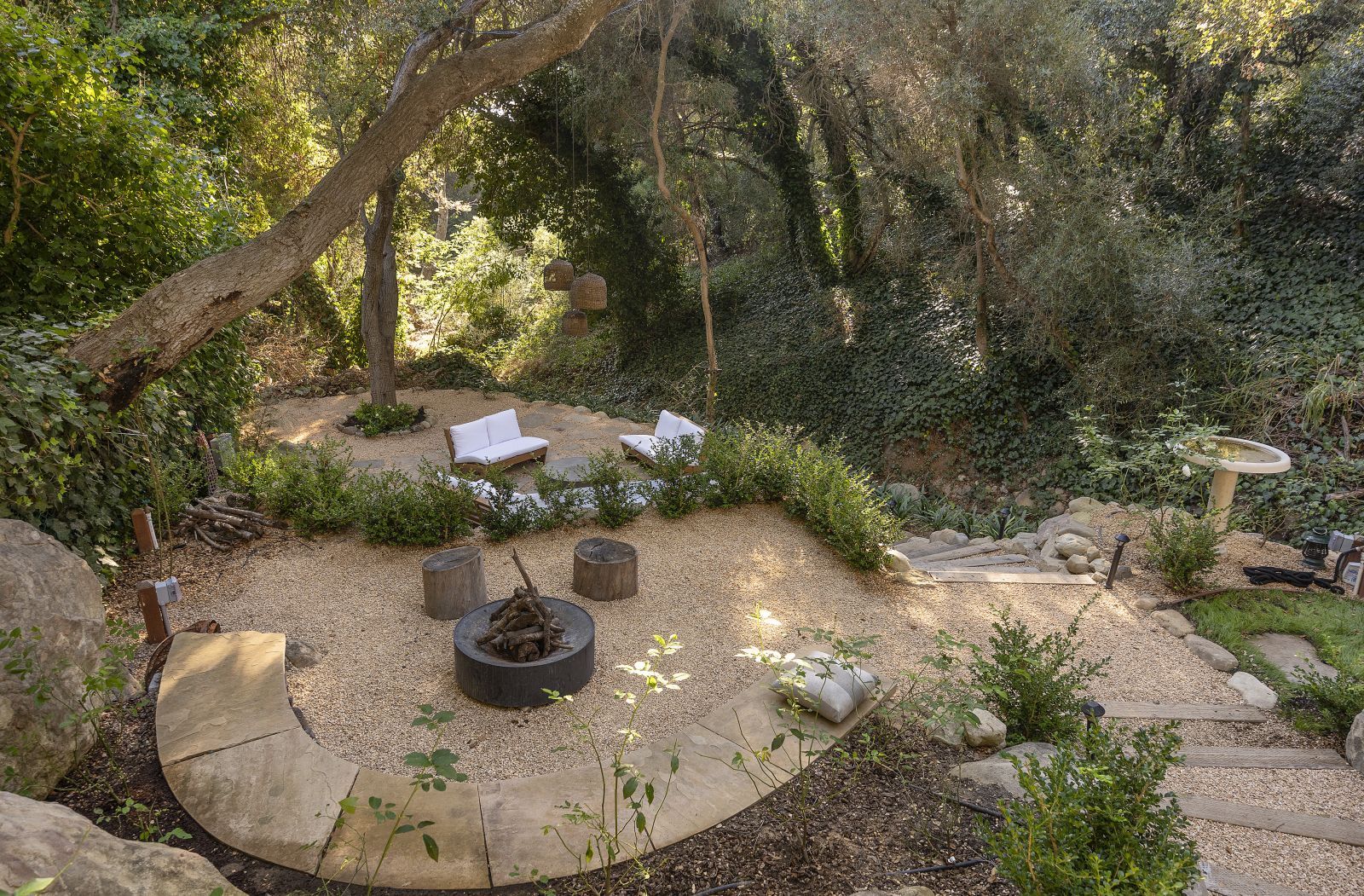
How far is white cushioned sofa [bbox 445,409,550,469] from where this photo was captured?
7.94 m

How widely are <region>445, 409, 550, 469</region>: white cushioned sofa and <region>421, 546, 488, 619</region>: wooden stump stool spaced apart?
3.24 m

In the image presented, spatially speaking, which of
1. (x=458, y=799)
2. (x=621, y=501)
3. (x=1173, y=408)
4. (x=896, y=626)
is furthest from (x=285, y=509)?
(x=1173, y=408)

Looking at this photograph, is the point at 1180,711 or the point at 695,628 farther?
the point at 695,628

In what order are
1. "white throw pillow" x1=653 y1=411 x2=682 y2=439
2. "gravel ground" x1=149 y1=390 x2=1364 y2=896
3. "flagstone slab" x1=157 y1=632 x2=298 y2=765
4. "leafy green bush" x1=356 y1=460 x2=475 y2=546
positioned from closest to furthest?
"flagstone slab" x1=157 y1=632 x2=298 y2=765 < "gravel ground" x1=149 y1=390 x2=1364 y2=896 < "leafy green bush" x1=356 y1=460 x2=475 y2=546 < "white throw pillow" x1=653 y1=411 x2=682 y2=439

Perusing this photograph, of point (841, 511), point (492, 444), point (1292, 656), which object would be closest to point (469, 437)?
point (492, 444)

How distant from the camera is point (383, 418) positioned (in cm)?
1006

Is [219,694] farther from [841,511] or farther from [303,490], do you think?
[841,511]

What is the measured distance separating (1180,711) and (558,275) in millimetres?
8287

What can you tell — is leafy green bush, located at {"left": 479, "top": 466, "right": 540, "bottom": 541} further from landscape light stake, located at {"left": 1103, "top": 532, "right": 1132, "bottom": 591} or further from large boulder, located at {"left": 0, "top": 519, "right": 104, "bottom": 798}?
landscape light stake, located at {"left": 1103, "top": 532, "right": 1132, "bottom": 591}

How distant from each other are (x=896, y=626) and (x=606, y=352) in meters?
11.4

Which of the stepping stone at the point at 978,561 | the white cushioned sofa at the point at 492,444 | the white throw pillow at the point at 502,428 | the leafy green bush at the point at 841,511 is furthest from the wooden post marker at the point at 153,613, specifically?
the stepping stone at the point at 978,561

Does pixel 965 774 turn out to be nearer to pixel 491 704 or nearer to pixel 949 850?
pixel 949 850

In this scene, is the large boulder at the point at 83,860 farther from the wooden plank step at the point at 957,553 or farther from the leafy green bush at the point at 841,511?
the wooden plank step at the point at 957,553

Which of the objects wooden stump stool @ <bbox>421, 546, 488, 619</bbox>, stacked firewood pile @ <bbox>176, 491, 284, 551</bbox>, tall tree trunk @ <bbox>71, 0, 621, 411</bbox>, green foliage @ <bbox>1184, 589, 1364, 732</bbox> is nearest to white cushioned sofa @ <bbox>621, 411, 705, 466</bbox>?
wooden stump stool @ <bbox>421, 546, 488, 619</bbox>
